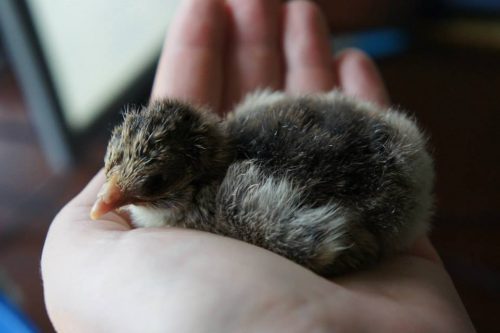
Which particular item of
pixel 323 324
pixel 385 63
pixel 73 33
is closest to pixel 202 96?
pixel 73 33

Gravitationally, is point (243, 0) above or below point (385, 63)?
above

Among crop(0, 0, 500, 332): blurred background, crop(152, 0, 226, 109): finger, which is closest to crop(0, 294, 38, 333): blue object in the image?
crop(0, 0, 500, 332): blurred background

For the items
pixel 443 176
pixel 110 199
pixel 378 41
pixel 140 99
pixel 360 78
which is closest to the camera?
pixel 110 199

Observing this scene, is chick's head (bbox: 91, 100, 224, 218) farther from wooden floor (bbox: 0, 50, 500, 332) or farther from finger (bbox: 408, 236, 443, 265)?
wooden floor (bbox: 0, 50, 500, 332)

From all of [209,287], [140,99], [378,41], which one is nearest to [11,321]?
[209,287]

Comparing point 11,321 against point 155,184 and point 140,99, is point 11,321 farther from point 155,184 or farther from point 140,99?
point 140,99

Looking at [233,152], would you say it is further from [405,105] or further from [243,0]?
[405,105]
